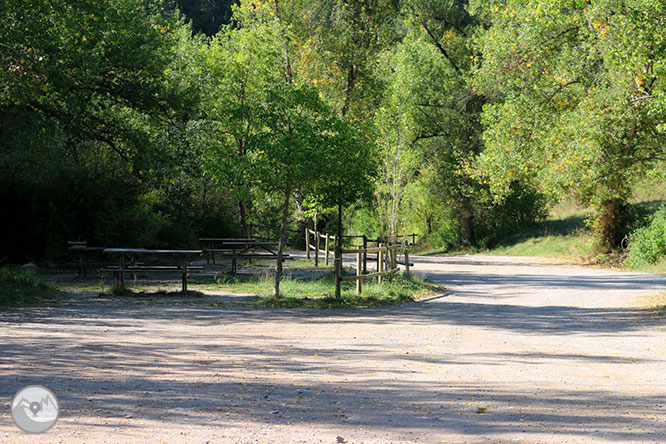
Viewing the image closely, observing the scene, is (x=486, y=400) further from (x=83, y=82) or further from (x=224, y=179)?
(x=83, y=82)

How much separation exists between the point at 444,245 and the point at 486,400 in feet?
119

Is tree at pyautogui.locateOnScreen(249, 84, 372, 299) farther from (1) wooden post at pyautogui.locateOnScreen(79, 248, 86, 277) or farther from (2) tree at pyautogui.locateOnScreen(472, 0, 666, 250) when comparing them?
(2) tree at pyautogui.locateOnScreen(472, 0, 666, 250)

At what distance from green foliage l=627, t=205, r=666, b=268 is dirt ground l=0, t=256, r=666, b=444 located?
10.5m

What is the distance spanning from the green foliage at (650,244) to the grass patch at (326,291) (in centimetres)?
1000

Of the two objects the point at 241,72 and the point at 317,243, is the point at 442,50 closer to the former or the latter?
the point at 241,72

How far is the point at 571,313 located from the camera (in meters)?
13.8

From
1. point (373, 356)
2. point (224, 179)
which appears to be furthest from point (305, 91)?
point (373, 356)

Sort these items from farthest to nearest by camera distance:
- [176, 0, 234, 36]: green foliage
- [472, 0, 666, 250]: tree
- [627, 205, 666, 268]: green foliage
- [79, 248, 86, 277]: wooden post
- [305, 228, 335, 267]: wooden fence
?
[176, 0, 234, 36]: green foliage < [305, 228, 335, 267]: wooden fence < [627, 205, 666, 268]: green foliage < [472, 0, 666, 250]: tree < [79, 248, 86, 277]: wooden post

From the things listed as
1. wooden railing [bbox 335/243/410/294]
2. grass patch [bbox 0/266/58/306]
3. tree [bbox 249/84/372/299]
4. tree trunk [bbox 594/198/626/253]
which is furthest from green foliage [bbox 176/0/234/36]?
tree [bbox 249/84/372/299]

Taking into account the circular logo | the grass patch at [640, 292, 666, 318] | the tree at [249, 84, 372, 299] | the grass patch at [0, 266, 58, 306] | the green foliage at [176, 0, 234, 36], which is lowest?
the grass patch at [640, 292, 666, 318]

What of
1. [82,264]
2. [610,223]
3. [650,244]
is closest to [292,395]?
[82,264]

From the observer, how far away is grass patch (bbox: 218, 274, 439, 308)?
14.2 meters

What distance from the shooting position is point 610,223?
26547 millimetres

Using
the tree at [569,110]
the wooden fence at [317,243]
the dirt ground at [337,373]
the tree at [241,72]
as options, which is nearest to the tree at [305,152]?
the dirt ground at [337,373]
